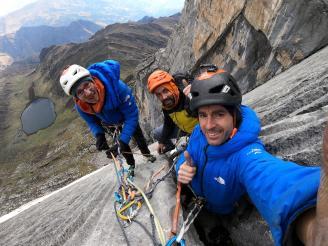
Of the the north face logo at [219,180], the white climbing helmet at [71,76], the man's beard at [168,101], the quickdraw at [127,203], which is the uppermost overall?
the white climbing helmet at [71,76]

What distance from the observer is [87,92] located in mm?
5754

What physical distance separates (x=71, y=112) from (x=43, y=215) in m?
73.5

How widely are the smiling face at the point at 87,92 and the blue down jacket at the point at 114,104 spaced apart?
29 cm

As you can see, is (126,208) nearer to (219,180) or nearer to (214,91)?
(219,180)

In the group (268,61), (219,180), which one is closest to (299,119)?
(219,180)

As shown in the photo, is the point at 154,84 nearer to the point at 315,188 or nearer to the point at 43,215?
the point at 43,215

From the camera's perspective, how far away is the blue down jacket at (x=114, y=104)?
20.2 ft

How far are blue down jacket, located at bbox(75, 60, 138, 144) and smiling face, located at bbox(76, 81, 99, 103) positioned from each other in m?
0.29

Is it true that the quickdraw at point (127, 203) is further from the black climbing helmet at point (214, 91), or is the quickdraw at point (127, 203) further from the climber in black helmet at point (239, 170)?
the black climbing helmet at point (214, 91)

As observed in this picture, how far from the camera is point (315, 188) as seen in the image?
1.75m

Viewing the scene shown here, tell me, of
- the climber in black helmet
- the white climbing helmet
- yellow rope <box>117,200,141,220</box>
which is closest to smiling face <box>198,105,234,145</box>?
the climber in black helmet

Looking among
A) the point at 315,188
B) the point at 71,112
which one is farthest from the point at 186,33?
the point at 71,112

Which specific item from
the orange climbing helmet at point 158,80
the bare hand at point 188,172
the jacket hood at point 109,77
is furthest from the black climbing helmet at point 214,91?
the jacket hood at point 109,77

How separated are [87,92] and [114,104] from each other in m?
0.72
